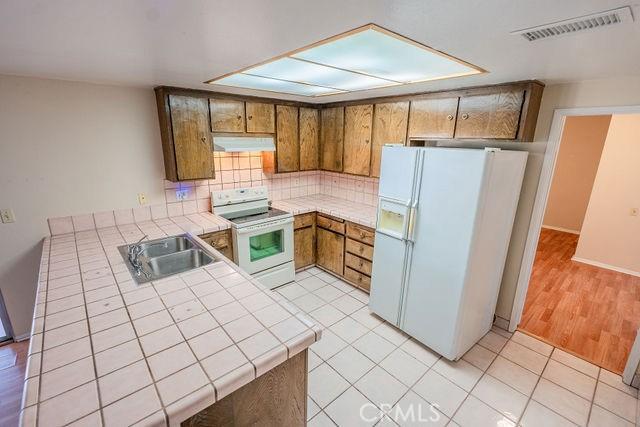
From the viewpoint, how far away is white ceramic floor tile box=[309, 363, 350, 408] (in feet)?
6.54

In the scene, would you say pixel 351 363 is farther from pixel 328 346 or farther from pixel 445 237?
pixel 445 237

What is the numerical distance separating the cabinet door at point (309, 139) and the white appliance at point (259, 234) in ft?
2.28

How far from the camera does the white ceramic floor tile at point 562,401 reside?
6.16ft

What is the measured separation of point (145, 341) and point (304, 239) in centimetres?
246

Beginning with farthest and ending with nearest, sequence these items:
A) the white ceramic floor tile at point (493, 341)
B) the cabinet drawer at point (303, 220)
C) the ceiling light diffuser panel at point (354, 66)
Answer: the cabinet drawer at point (303, 220)
the white ceramic floor tile at point (493, 341)
the ceiling light diffuser panel at point (354, 66)

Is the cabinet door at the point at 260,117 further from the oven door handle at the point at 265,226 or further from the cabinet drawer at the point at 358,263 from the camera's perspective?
the cabinet drawer at the point at 358,263

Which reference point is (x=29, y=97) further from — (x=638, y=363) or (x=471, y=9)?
(x=638, y=363)

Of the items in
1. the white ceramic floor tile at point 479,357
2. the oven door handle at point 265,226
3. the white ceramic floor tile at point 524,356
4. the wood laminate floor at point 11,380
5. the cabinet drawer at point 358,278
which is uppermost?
the oven door handle at point 265,226

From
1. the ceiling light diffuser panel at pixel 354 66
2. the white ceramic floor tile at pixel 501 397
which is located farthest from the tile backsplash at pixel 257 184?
the white ceramic floor tile at pixel 501 397

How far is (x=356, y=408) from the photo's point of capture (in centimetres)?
192

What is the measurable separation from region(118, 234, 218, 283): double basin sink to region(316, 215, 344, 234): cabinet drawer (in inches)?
64.0

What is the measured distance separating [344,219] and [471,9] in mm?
2452

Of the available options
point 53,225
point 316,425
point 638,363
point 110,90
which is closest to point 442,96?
point 638,363

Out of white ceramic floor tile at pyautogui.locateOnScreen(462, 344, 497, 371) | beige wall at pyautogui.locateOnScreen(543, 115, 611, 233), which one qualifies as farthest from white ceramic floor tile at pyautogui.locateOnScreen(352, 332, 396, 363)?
beige wall at pyautogui.locateOnScreen(543, 115, 611, 233)
